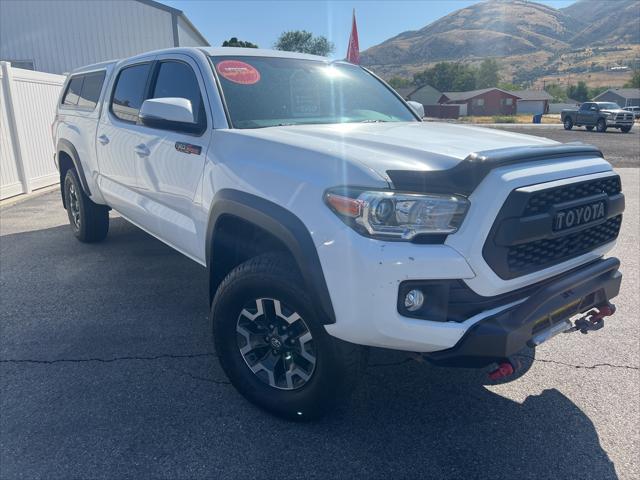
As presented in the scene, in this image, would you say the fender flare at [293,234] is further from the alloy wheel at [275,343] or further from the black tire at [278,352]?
the alloy wheel at [275,343]

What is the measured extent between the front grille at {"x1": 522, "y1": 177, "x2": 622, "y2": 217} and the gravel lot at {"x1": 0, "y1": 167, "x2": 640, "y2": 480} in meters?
1.21

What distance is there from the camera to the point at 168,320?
4.16m

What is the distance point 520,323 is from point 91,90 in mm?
4910

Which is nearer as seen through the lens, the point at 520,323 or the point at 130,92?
the point at 520,323

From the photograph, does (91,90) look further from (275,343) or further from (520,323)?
(520,323)

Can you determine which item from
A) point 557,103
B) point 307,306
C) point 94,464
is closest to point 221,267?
point 307,306

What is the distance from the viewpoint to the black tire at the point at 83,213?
5848mm

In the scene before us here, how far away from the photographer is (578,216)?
2.60 m

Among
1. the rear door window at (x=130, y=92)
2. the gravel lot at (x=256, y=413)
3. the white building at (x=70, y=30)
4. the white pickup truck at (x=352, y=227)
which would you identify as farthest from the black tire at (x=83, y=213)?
the white building at (x=70, y=30)

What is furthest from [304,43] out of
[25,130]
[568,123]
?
[25,130]

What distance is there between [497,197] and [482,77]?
140356mm

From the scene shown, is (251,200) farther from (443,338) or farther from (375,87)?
(375,87)

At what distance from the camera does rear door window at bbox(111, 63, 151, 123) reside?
4.36 m

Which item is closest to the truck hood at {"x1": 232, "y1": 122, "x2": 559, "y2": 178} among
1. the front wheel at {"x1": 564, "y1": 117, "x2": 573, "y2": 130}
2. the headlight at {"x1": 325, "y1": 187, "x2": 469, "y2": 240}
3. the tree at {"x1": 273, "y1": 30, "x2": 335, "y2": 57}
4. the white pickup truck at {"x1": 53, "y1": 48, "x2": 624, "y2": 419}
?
the white pickup truck at {"x1": 53, "y1": 48, "x2": 624, "y2": 419}
